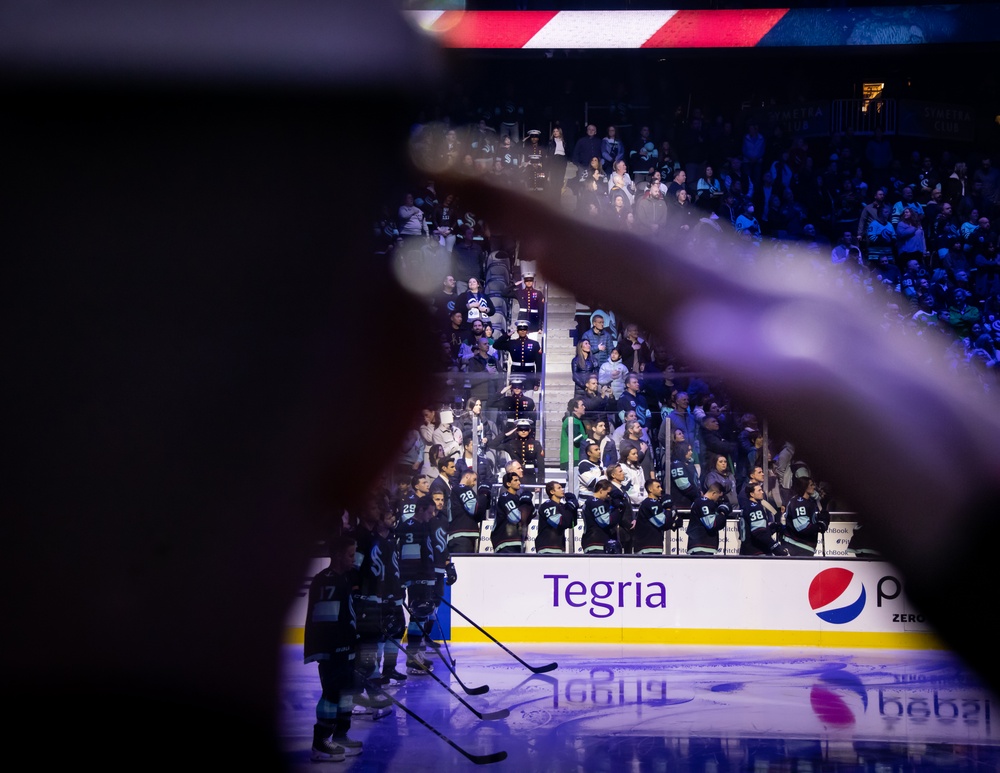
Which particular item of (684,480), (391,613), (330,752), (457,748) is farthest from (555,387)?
(330,752)

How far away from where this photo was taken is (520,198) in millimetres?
611

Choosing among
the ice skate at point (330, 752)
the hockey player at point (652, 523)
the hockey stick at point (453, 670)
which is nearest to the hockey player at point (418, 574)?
the hockey stick at point (453, 670)

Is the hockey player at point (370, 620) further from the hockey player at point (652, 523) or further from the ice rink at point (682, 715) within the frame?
the hockey player at point (652, 523)

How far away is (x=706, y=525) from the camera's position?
9.35 meters

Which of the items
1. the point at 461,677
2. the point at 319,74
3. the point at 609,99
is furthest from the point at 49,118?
the point at 609,99

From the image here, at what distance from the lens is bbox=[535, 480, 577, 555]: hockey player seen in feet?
30.6

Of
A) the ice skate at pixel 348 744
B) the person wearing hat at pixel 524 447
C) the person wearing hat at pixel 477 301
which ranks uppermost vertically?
the person wearing hat at pixel 477 301

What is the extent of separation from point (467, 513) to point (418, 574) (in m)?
1.31

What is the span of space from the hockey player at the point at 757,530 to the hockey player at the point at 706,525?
7.3 inches

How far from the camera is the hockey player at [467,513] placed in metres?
9.36

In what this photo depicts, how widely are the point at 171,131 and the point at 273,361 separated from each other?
6.5 inches

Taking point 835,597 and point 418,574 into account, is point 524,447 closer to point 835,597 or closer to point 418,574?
point 418,574

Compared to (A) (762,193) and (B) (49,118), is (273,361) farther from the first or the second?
(A) (762,193)

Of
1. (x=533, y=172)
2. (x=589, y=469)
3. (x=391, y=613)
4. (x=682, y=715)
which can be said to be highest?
(x=533, y=172)
